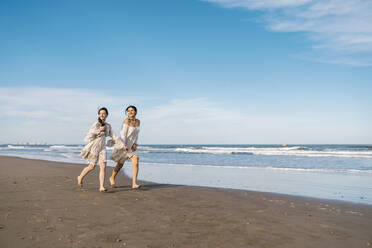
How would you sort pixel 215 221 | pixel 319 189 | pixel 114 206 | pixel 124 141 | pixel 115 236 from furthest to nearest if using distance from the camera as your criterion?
pixel 319 189
pixel 124 141
pixel 114 206
pixel 215 221
pixel 115 236

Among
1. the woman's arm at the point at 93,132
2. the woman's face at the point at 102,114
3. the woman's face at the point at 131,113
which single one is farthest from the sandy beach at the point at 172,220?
the woman's face at the point at 131,113

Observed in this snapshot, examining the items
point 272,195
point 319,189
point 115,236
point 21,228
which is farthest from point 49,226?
point 319,189

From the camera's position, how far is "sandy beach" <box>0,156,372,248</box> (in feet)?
11.6

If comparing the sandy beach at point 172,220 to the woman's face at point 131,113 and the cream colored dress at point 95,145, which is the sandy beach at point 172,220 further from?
the woman's face at point 131,113

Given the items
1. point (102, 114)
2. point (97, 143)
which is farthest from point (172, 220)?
point (102, 114)

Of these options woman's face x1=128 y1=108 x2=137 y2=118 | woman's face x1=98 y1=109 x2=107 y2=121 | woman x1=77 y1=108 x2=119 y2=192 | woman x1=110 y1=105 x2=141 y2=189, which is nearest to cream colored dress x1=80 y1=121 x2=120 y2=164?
woman x1=77 y1=108 x2=119 y2=192

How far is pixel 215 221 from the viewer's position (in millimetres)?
4457

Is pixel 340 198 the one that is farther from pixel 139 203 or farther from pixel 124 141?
pixel 124 141

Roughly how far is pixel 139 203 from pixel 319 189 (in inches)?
200

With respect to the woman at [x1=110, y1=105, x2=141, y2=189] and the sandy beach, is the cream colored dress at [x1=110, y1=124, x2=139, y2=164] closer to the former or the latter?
the woman at [x1=110, y1=105, x2=141, y2=189]

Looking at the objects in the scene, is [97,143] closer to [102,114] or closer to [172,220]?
[102,114]

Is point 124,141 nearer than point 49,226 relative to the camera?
No

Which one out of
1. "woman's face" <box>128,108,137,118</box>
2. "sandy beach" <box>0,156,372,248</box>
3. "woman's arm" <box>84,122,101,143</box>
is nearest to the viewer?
"sandy beach" <box>0,156,372,248</box>

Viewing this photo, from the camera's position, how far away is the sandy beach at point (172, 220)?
3539mm
